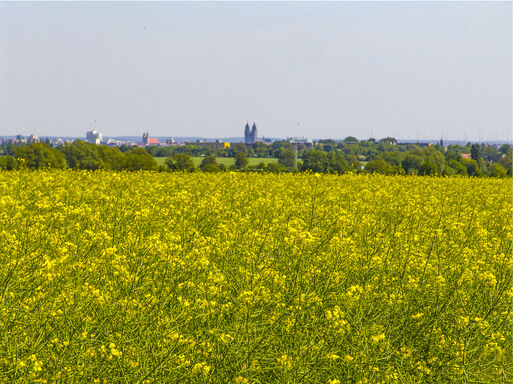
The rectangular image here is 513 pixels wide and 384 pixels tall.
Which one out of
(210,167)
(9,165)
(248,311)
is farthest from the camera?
(210,167)

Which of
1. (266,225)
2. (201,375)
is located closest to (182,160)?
(266,225)

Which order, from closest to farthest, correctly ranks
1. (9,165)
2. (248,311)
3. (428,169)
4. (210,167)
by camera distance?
(248,311) < (9,165) < (210,167) < (428,169)

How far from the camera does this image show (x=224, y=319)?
18.5 feet

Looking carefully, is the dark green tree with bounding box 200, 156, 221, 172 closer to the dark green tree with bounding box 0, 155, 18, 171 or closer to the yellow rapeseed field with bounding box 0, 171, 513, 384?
the dark green tree with bounding box 0, 155, 18, 171

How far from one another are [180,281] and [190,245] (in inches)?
61.0

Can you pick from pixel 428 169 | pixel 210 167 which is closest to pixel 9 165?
pixel 210 167

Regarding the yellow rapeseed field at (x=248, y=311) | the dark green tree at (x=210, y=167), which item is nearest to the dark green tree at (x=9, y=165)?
the dark green tree at (x=210, y=167)

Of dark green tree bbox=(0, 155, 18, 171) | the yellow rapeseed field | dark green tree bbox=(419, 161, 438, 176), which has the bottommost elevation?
dark green tree bbox=(419, 161, 438, 176)

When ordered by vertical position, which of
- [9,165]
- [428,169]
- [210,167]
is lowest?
[428,169]

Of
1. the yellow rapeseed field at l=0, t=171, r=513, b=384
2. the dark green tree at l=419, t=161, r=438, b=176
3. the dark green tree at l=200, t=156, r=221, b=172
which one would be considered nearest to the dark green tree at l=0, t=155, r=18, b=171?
the dark green tree at l=200, t=156, r=221, b=172

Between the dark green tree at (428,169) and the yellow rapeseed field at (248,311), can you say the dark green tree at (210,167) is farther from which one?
the dark green tree at (428,169)

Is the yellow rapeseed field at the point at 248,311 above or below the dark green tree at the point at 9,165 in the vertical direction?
below

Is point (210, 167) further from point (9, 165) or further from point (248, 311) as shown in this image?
point (248, 311)

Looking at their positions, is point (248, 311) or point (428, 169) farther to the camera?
point (428, 169)
